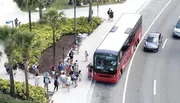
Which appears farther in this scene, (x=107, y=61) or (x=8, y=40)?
(x=107, y=61)

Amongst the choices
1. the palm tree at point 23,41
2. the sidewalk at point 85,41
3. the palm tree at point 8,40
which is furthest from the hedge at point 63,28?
the palm tree at point 23,41

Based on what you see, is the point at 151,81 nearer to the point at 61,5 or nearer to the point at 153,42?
the point at 153,42

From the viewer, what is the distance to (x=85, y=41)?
4975cm

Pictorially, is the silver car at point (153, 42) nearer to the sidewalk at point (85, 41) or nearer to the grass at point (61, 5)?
the sidewalk at point (85, 41)

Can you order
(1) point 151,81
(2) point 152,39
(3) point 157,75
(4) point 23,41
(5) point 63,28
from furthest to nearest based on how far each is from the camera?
(5) point 63,28 → (2) point 152,39 → (3) point 157,75 → (1) point 151,81 → (4) point 23,41

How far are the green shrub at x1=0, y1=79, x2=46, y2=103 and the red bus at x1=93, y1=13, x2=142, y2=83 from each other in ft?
18.6

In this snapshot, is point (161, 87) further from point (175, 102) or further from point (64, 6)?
point (64, 6)

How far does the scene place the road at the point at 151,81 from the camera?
3734 centimetres

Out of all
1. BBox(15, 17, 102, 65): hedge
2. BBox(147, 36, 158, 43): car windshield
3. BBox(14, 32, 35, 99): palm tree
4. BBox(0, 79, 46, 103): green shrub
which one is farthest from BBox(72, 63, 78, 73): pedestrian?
BBox(147, 36, 158, 43): car windshield

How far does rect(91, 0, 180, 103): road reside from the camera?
3734cm

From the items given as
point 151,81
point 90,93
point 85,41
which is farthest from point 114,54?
point 85,41

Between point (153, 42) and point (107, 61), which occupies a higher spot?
point (153, 42)

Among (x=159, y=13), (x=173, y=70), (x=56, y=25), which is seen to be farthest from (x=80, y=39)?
(x=159, y=13)

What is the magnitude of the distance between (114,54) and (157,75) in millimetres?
5653
